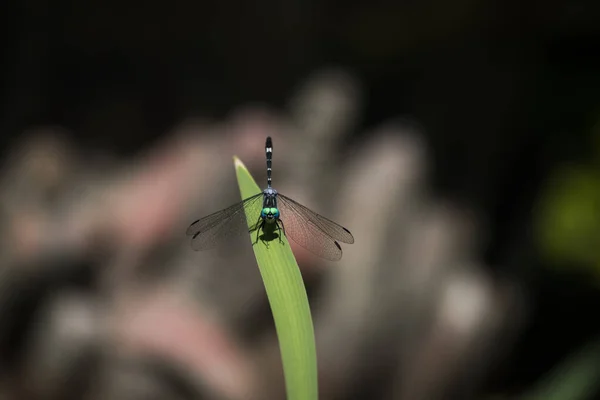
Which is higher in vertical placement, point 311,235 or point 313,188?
point 313,188

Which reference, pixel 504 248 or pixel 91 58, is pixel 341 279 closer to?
pixel 504 248

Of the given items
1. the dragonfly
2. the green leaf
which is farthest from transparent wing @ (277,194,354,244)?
the green leaf

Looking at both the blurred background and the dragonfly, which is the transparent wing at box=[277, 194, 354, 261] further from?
the blurred background

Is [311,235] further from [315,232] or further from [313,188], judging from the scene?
[313,188]

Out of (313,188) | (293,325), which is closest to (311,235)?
(293,325)

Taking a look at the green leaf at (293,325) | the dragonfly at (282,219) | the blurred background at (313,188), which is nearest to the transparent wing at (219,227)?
the dragonfly at (282,219)

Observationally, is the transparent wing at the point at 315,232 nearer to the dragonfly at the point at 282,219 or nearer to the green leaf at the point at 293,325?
the dragonfly at the point at 282,219
